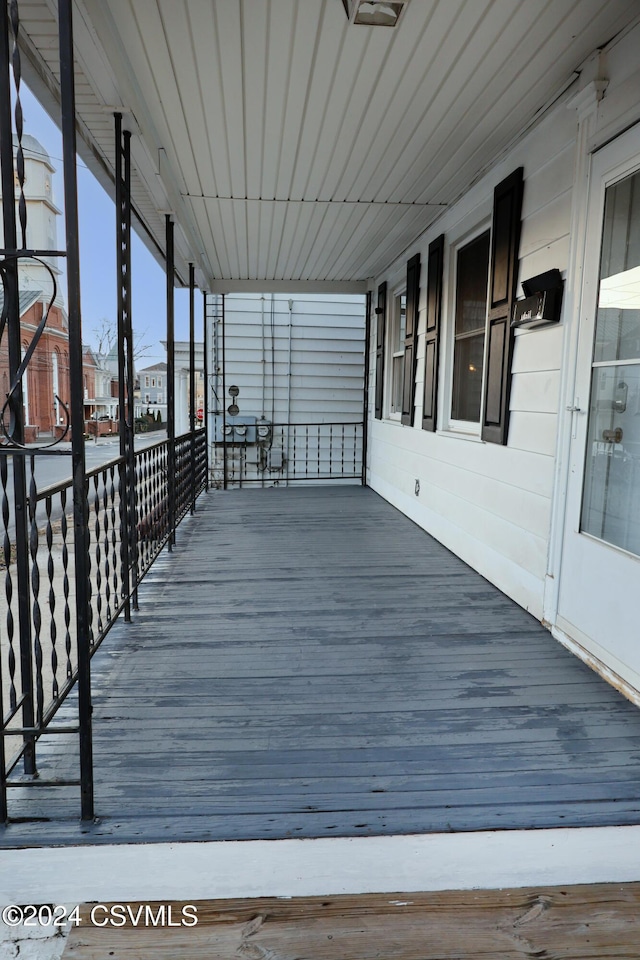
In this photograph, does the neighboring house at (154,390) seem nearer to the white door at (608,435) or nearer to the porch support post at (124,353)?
the porch support post at (124,353)

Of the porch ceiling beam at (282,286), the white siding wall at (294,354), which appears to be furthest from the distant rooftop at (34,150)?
the white siding wall at (294,354)

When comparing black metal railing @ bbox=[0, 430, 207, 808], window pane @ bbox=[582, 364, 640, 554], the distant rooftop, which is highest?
the distant rooftop

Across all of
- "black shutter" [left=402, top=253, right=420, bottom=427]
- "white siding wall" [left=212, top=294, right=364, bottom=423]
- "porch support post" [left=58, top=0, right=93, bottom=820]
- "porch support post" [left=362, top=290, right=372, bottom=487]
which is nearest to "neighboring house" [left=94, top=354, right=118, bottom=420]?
"porch support post" [left=58, top=0, right=93, bottom=820]

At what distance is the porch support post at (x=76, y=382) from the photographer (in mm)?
1404

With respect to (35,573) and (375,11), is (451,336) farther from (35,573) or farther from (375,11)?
(35,573)

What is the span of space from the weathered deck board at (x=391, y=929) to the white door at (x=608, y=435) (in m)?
1.11

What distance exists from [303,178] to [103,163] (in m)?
1.26

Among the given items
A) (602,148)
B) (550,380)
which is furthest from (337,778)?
(602,148)

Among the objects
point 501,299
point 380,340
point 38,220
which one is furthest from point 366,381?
point 38,220

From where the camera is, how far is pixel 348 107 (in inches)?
118

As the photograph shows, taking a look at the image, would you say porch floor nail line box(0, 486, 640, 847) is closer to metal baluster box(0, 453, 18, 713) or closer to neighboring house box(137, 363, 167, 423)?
Answer: metal baluster box(0, 453, 18, 713)

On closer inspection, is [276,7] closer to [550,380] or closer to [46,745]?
[550,380]

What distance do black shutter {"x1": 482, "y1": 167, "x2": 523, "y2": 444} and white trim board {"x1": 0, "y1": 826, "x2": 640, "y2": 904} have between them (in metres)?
2.35

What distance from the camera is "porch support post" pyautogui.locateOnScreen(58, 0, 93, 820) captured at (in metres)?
1.40
